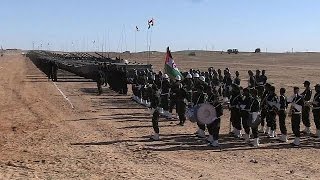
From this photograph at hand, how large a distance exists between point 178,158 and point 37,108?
1213cm

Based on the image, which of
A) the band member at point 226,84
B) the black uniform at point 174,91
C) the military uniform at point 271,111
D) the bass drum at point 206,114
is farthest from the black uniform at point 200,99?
the band member at point 226,84

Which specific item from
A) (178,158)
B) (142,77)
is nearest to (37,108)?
(142,77)

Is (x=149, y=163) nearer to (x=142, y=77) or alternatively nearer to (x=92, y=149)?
(x=92, y=149)

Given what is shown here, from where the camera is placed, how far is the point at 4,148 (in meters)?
14.1

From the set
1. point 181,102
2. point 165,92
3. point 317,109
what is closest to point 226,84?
point 165,92

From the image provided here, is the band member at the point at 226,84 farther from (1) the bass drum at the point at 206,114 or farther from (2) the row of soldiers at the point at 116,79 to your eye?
(1) the bass drum at the point at 206,114

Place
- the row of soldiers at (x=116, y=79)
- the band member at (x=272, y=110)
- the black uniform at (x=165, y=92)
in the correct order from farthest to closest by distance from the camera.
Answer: the row of soldiers at (x=116, y=79) < the black uniform at (x=165, y=92) < the band member at (x=272, y=110)

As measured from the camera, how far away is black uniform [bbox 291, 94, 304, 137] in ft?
48.1

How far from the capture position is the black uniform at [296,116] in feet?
48.1

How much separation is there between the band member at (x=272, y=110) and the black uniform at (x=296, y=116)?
0.65m

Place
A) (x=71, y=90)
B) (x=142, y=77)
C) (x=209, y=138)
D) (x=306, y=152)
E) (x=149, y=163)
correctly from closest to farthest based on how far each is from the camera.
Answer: (x=149, y=163) < (x=306, y=152) < (x=209, y=138) < (x=142, y=77) < (x=71, y=90)

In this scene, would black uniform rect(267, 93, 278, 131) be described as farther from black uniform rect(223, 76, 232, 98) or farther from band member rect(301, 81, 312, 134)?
black uniform rect(223, 76, 232, 98)

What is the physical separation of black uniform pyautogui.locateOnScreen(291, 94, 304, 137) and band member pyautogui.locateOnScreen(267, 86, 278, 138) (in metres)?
0.65

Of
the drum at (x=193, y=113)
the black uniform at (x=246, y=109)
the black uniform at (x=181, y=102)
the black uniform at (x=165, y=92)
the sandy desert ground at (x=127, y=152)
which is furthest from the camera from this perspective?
the black uniform at (x=165, y=92)
